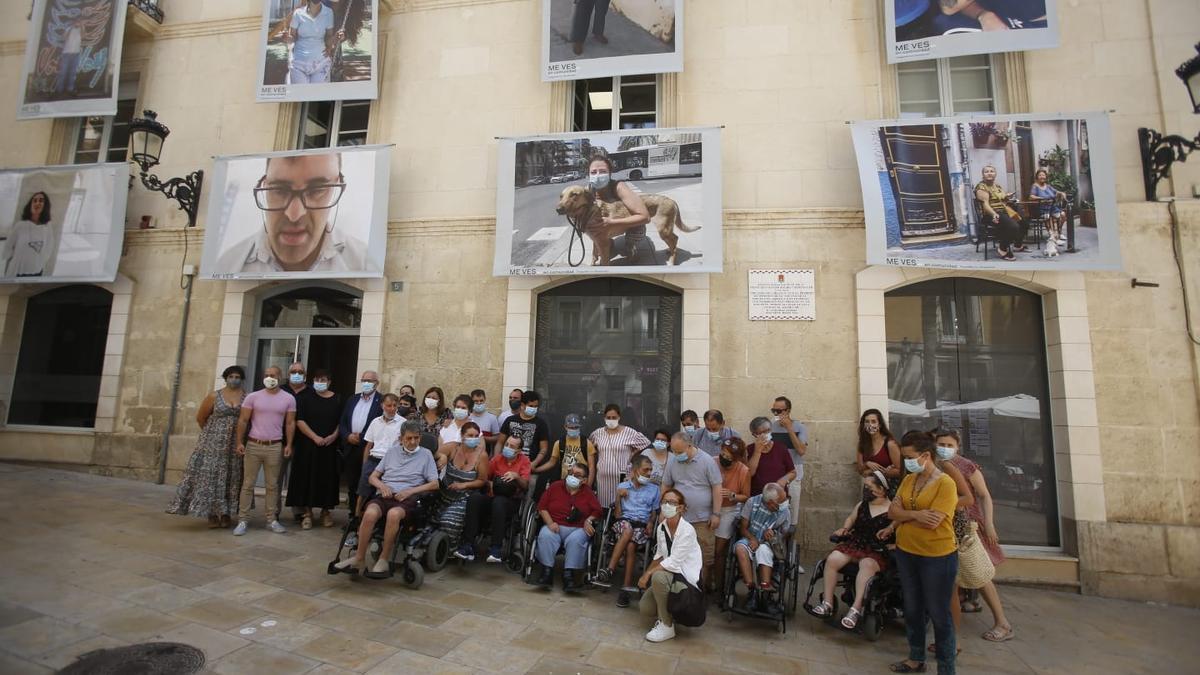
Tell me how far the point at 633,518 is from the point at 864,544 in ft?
7.21

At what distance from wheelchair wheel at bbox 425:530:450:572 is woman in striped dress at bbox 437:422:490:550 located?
0.09 m

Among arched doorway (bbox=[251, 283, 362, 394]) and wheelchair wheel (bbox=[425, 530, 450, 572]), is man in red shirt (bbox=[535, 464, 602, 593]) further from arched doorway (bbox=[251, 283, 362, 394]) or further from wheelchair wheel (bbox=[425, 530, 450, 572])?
arched doorway (bbox=[251, 283, 362, 394])

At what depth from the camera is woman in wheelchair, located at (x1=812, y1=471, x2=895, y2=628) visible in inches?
201

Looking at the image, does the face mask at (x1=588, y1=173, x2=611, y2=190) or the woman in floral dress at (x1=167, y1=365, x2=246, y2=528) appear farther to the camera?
the face mask at (x1=588, y1=173, x2=611, y2=190)

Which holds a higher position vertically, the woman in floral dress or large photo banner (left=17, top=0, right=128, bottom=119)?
large photo banner (left=17, top=0, right=128, bottom=119)

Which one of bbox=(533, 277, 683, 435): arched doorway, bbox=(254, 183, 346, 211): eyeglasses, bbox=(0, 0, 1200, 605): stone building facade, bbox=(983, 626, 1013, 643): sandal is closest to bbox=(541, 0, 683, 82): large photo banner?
bbox=(0, 0, 1200, 605): stone building facade

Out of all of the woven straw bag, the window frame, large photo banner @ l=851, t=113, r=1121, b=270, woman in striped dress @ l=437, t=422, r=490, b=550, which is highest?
the window frame

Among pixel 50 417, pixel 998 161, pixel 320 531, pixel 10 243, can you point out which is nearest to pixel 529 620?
pixel 320 531

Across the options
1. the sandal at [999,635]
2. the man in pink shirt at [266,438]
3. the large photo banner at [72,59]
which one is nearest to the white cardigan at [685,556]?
the sandal at [999,635]

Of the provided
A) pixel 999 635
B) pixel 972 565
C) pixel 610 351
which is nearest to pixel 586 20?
pixel 610 351

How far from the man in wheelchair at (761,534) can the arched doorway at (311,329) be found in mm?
6894

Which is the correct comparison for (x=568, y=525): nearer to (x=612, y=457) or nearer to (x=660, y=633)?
(x=612, y=457)

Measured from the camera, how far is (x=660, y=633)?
4.80 m

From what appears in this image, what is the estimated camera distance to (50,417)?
34.1ft
